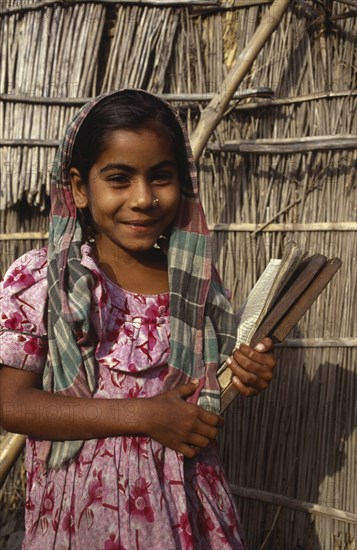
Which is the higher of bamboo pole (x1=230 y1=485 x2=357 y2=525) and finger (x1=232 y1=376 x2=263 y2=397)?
finger (x1=232 y1=376 x2=263 y2=397)

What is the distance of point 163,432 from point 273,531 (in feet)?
5.75

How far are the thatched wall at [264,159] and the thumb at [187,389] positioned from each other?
1452mm

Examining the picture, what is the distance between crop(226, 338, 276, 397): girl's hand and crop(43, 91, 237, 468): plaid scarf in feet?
0.20

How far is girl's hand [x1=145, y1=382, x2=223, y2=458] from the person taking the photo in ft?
5.82

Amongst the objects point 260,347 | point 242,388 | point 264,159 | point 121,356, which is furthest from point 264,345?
point 264,159

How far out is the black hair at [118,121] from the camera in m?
1.89

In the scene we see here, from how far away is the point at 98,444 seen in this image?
1827mm

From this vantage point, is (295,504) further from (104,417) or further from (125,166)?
(125,166)

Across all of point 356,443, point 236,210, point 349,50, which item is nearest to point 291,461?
point 356,443

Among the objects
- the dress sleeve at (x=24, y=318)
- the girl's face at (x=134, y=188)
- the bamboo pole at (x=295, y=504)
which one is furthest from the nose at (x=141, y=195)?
the bamboo pole at (x=295, y=504)

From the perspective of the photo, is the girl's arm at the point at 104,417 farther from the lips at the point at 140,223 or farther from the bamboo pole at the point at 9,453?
the bamboo pole at the point at 9,453

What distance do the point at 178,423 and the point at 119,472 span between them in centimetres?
18

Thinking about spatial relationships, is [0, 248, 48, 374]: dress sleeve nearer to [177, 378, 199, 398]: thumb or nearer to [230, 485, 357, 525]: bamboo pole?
[177, 378, 199, 398]: thumb

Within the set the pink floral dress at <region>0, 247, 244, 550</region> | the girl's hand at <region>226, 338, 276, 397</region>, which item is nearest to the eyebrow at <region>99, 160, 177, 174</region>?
the pink floral dress at <region>0, 247, 244, 550</region>
